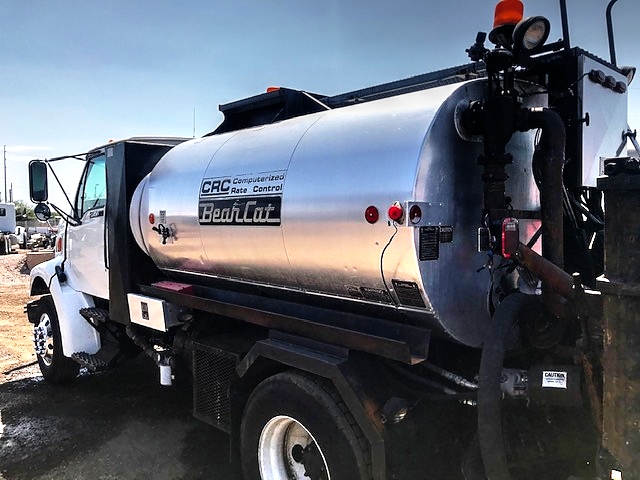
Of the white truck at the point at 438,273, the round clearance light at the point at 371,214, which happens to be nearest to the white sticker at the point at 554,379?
the white truck at the point at 438,273

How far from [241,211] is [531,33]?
2.15 metres

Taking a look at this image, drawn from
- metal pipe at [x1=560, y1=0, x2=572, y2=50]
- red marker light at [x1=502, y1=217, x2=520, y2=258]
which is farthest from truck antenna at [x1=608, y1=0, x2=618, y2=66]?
red marker light at [x1=502, y1=217, x2=520, y2=258]

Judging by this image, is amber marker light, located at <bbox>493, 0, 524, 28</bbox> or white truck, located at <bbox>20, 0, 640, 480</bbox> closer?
white truck, located at <bbox>20, 0, 640, 480</bbox>

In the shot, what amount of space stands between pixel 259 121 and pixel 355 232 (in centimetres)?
206

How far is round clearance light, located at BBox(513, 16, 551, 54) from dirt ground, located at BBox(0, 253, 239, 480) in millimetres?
3735

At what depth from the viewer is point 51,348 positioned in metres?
6.73

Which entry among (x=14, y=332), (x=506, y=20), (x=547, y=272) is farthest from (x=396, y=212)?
(x=14, y=332)

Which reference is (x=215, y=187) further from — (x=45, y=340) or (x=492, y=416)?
(x=45, y=340)

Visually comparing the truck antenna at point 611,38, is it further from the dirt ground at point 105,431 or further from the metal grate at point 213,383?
the dirt ground at point 105,431

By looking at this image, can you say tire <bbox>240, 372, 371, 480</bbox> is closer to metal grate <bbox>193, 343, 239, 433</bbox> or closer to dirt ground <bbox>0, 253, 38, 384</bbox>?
metal grate <bbox>193, 343, 239, 433</bbox>

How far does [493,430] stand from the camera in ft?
8.30

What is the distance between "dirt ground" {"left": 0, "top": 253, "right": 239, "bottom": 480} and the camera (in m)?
4.57

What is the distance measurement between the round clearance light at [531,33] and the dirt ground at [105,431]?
12.3 ft

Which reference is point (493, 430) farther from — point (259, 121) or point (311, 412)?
point (259, 121)
